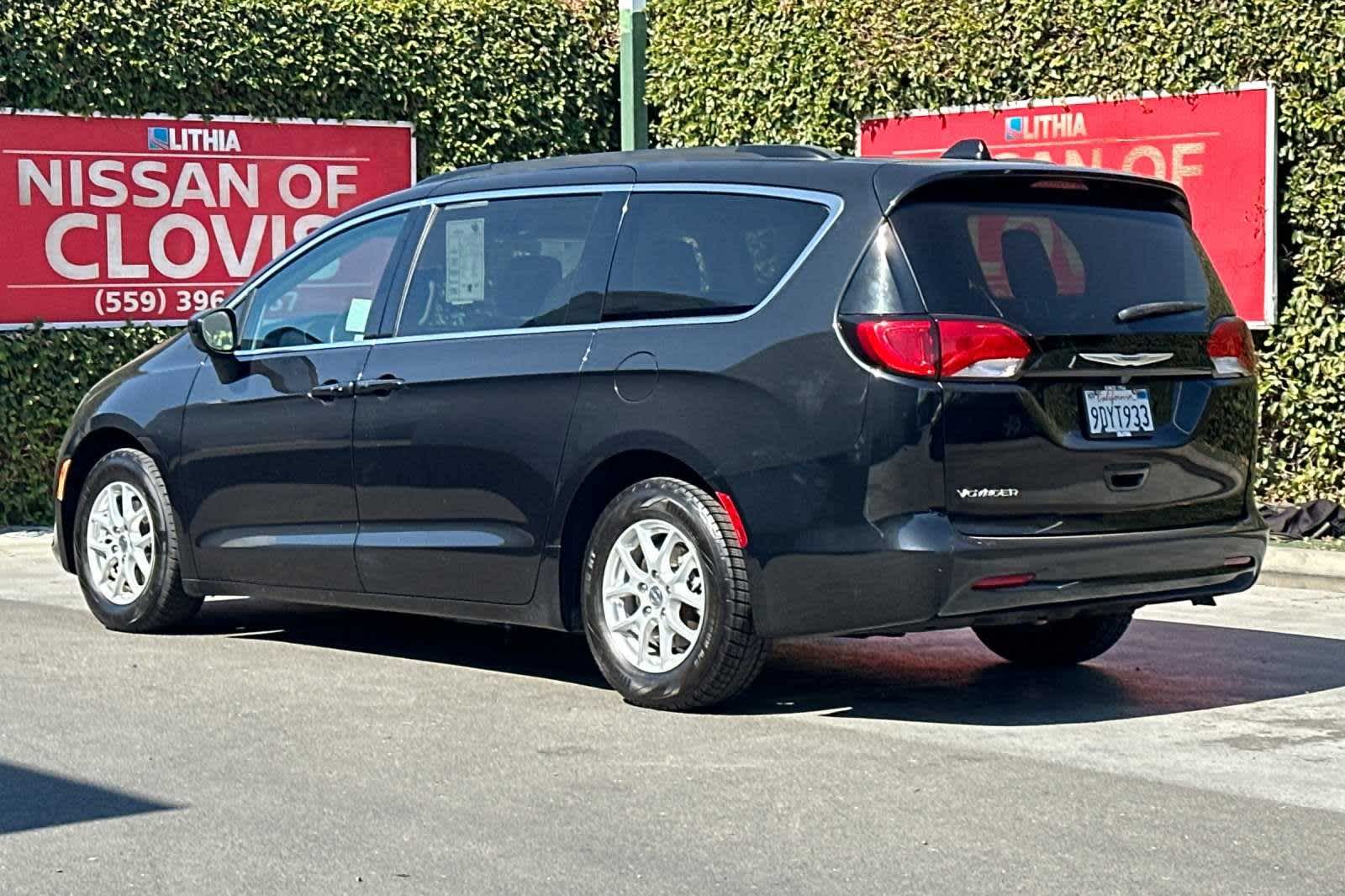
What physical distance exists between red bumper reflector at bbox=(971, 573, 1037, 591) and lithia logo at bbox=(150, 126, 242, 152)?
858cm

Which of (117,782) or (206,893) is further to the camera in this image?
(117,782)

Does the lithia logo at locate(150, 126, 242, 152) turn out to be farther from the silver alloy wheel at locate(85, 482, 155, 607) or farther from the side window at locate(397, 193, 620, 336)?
the side window at locate(397, 193, 620, 336)

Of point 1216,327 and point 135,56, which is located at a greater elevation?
point 135,56

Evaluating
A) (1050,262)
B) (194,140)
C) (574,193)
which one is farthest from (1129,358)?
(194,140)

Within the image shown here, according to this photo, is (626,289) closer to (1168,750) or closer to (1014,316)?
(1014,316)

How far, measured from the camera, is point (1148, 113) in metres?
13.5

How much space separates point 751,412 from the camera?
744 cm

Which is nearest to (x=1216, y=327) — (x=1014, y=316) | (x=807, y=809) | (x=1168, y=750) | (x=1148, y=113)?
(x=1014, y=316)

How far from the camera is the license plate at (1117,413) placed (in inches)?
293

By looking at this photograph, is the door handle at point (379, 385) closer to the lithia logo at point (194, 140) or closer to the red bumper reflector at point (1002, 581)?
the red bumper reflector at point (1002, 581)

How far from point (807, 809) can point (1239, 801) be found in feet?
3.87

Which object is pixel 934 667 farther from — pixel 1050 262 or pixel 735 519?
pixel 1050 262

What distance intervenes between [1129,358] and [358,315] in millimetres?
2955

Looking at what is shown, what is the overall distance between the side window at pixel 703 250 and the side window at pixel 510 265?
11 cm
